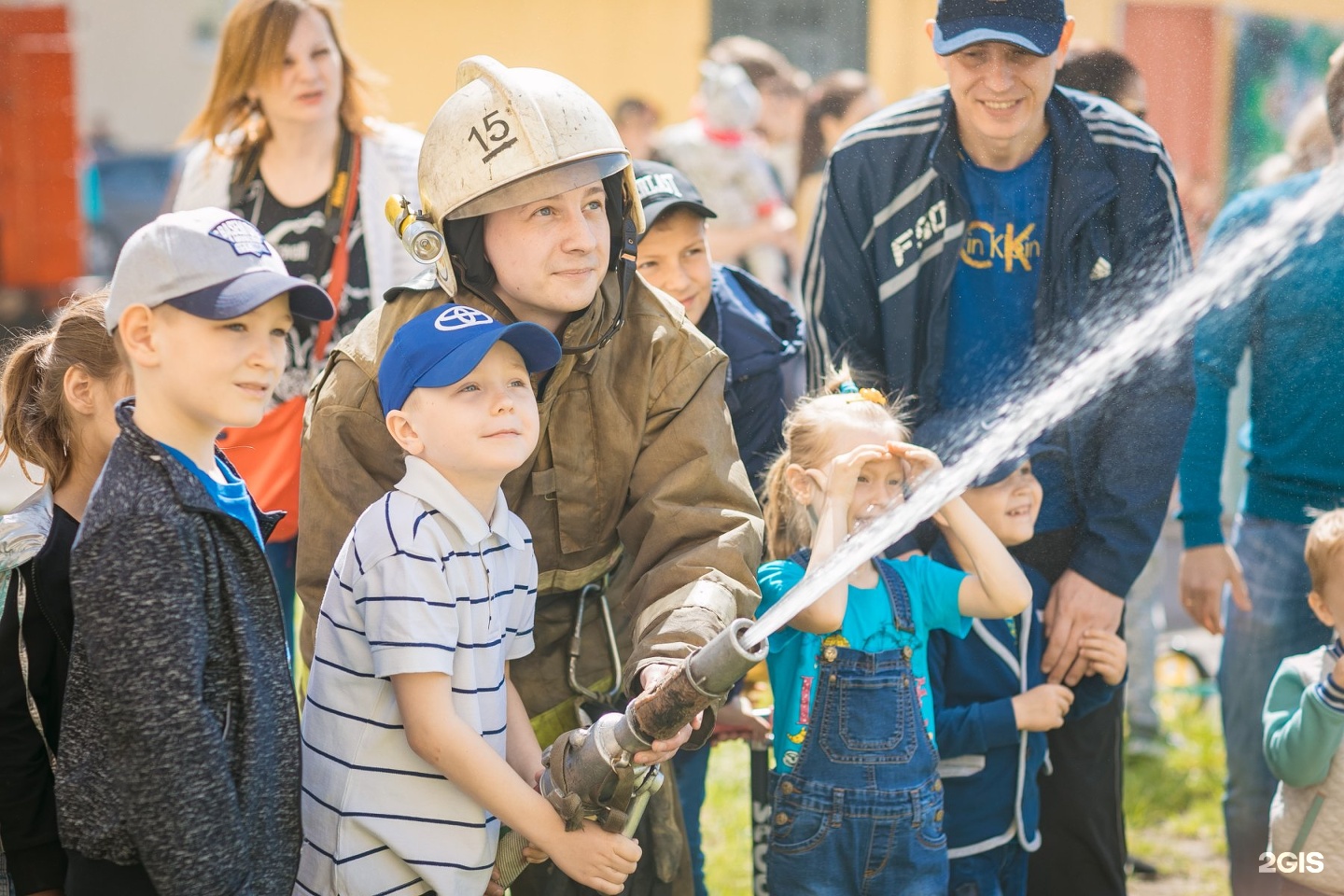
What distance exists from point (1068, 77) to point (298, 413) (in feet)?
9.26

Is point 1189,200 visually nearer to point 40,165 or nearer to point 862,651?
point 862,651

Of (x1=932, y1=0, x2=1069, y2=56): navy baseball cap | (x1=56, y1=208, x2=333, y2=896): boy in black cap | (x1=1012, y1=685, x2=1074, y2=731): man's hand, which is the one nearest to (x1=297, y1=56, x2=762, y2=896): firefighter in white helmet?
(x1=56, y1=208, x2=333, y2=896): boy in black cap

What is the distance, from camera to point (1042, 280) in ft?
13.0

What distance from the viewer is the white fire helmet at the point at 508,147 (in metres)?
3.22

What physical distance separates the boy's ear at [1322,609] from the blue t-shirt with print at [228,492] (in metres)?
2.79

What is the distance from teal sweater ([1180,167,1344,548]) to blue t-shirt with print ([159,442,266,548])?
2.94 meters

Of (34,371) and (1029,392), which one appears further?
(1029,392)

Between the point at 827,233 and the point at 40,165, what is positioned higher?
the point at 40,165

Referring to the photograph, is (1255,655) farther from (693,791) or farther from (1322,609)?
(693,791)

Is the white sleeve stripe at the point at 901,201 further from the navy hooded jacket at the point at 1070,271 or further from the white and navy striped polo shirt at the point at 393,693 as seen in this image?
the white and navy striped polo shirt at the point at 393,693

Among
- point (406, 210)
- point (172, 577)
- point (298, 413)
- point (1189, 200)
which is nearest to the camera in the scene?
point (172, 577)

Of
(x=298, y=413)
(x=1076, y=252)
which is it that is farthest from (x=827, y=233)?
(x=298, y=413)

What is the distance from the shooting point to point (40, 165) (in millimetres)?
15609

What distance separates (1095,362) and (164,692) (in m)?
2.61
